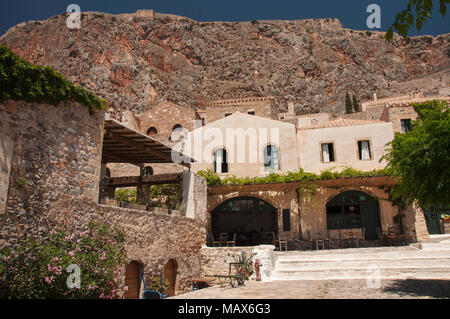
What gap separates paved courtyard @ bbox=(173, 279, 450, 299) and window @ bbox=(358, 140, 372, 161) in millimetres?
9500

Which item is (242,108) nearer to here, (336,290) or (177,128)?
(177,128)

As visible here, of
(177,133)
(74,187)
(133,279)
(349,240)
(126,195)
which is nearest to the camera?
(74,187)

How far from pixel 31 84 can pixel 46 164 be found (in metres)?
1.72

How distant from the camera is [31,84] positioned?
7.18 metres

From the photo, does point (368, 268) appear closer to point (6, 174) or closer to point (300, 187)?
point (300, 187)

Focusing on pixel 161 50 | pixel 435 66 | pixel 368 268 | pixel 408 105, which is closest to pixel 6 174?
pixel 368 268

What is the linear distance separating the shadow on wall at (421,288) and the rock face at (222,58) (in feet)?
138

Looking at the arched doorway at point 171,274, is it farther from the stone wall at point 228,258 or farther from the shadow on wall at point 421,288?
the shadow on wall at point 421,288

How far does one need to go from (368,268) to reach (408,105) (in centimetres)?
1319

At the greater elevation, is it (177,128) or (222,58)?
(222,58)

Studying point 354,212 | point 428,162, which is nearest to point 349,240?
point 354,212

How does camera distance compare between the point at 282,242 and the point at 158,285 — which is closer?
the point at 158,285

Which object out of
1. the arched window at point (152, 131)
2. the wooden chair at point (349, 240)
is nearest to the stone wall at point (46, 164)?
the wooden chair at point (349, 240)

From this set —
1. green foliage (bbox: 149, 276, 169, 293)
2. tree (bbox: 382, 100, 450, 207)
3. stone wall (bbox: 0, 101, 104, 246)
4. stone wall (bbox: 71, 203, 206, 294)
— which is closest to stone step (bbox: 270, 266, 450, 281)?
stone wall (bbox: 71, 203, 206, 294)
